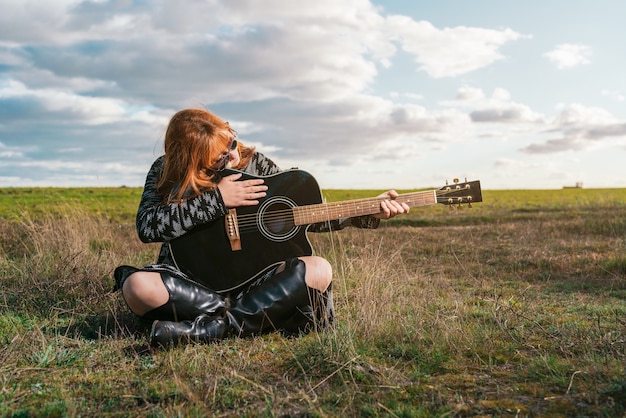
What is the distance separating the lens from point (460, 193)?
4898mm

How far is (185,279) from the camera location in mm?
4445

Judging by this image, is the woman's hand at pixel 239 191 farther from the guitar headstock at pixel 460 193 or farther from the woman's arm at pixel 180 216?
the guitar headstock at pixel 460 193

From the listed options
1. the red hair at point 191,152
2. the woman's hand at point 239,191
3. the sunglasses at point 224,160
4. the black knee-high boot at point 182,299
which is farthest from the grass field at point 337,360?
the sunglasses at point 224,160

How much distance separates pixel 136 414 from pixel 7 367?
4.23 feet

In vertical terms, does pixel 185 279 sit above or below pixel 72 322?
above

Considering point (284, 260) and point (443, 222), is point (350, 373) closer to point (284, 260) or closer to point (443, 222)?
point (284, 260)

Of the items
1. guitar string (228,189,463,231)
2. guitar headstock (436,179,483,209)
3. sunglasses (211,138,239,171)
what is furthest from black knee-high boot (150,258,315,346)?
guitar headstock (436,179,483,209)

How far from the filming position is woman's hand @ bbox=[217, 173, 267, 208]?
4.41 meters

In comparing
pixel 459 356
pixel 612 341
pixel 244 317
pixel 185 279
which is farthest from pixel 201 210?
pixel 612 341

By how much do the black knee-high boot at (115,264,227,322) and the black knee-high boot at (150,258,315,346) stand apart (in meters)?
0.09

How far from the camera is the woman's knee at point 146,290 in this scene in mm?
4219

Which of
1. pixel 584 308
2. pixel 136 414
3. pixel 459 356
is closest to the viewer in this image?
pixel 136 414

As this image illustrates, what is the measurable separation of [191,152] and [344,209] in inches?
49.4

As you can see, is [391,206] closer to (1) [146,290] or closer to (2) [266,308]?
(2) [266,308]
